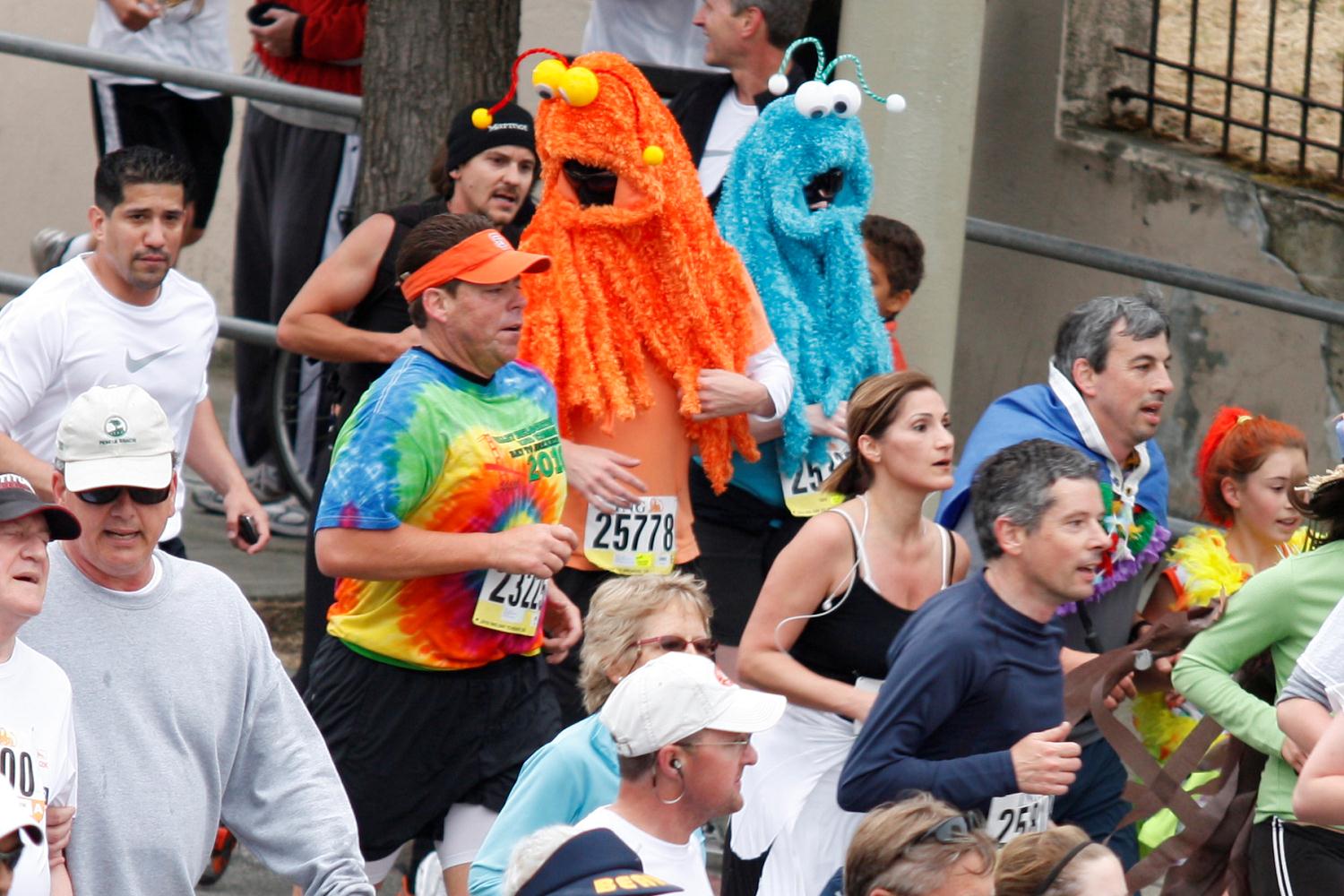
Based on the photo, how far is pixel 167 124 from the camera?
315 inches

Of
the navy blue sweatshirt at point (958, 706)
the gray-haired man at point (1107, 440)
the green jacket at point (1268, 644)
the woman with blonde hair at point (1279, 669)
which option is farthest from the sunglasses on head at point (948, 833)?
the gray-haired man at point (1107, 440)

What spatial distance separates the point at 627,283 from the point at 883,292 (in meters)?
1.03

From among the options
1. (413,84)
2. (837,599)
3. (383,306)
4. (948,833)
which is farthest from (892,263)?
(948,833)

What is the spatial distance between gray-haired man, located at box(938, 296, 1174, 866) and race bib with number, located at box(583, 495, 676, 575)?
27.5 inches

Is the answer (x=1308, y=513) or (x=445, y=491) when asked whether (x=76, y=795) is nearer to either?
(x=445, y=491)

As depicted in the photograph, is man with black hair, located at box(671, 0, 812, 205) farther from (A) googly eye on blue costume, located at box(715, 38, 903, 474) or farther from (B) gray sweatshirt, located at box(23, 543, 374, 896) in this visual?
(B) gray sweatshirt, located at box(23, 543, 374, 896)

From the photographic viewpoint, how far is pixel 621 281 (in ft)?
17.9

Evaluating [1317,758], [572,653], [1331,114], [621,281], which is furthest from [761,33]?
[1331,114]

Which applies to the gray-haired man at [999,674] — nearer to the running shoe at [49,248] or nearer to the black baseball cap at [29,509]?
the black baseball cap at [29,509]

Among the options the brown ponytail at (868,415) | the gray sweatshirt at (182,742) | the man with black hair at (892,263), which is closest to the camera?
the gray sweatshirt at (182,742)

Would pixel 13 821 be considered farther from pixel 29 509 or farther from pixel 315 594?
pixel 315 594

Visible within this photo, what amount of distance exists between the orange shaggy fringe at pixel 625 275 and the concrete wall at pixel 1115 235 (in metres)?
3.45

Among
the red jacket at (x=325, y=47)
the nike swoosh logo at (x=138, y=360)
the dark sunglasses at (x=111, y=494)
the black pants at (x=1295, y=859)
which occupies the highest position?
the red jacket at (x=325, y=47)

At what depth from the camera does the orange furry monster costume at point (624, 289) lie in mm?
5352
